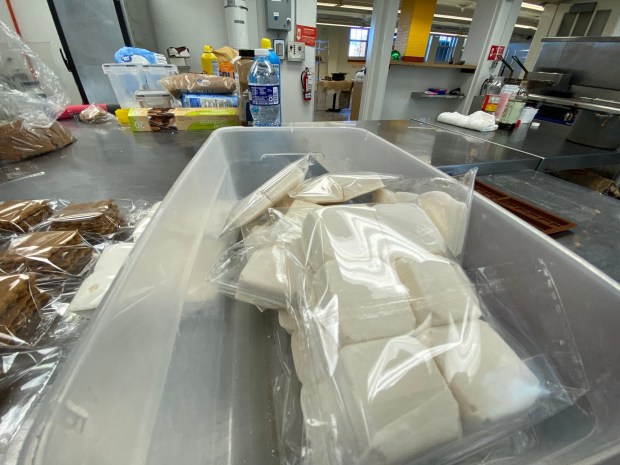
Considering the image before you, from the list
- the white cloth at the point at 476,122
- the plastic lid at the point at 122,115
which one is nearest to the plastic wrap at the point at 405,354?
the plastic lid at the point at 122,115

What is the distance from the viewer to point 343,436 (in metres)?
0.23

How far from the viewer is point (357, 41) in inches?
338

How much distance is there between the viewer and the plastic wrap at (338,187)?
20.8 inches

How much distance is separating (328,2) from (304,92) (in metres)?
4.78

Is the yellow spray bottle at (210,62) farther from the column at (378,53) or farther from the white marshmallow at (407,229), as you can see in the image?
the column at (378,53)

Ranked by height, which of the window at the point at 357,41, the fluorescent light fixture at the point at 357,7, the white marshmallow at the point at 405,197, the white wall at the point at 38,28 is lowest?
the white marshmallow at the point at 405,197

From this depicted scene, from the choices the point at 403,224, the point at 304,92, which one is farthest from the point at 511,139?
the point at 304,92

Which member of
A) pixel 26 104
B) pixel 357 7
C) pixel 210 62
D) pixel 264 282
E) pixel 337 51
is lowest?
pixel 264 282

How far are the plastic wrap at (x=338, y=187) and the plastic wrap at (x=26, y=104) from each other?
2.59ft

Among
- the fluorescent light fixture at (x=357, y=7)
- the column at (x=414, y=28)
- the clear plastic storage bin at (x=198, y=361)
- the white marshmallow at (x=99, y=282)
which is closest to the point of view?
the clear plastic storage bin at (x=198, y=361)

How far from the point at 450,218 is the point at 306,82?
8.37ft

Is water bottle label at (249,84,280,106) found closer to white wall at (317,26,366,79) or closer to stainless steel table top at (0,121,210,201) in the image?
stainless steel table top at (0,121,210,201)

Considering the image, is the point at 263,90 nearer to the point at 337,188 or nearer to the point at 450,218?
the point at 337,188

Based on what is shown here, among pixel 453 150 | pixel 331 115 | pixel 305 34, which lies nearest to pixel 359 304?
pixel 453 150
